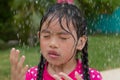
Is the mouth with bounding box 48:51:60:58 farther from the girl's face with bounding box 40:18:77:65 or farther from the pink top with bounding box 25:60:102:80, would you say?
the pink top with bounding box 25:60:102:80

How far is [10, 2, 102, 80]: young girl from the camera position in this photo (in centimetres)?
207

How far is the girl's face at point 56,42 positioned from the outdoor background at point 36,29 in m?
4.60

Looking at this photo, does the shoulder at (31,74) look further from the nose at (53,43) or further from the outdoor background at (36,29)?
the outdoor background at (36,29)

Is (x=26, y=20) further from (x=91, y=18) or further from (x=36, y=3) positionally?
(x=91, y=18)

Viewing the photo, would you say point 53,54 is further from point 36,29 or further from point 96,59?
point 36,29

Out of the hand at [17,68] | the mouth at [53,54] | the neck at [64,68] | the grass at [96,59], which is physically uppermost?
the mouth at [53,54]

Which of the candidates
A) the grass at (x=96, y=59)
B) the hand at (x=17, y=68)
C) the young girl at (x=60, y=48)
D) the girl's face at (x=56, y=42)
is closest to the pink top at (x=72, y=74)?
the young girl at (x=60, y=48)

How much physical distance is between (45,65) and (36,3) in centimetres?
708

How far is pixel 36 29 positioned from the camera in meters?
9.45

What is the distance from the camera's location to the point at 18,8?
10.2 meters

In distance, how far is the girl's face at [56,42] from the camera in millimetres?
2080

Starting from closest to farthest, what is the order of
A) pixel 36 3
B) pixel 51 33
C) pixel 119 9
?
pixel 51 33 < pixel 36 3 < pixel 119 9

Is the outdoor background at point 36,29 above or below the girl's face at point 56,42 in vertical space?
below

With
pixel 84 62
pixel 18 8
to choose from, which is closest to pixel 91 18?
pixel 18 8
